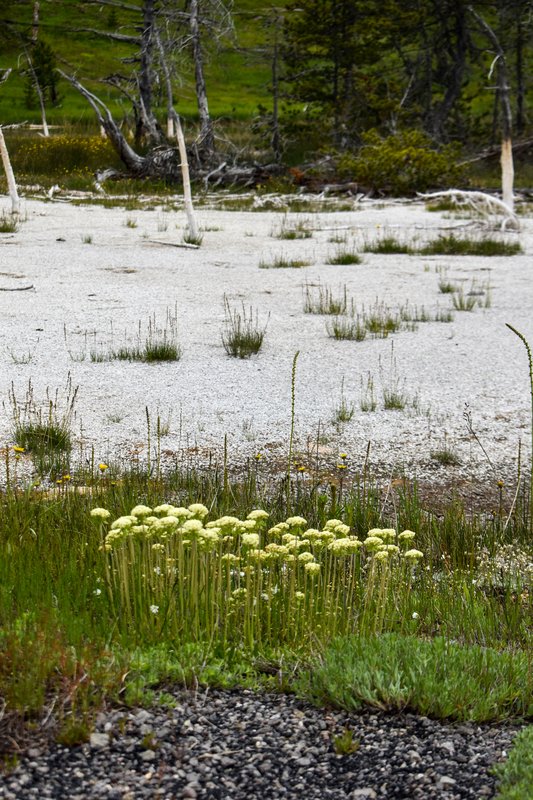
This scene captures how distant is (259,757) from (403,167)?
2609 cm

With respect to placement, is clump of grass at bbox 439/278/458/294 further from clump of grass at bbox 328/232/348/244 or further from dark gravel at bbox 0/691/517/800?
dark gravel at bbox 0/691/517/800

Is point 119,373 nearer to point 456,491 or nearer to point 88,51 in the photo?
point 456,491

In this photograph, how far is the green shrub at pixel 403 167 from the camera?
87.9 feet

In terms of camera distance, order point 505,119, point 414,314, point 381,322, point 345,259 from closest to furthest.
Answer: point 381,322 → point 414,314 → point 345,259 → point 505,119

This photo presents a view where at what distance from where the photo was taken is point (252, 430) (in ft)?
23.8

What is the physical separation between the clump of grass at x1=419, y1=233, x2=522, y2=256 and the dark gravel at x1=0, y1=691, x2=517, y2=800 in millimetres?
15106

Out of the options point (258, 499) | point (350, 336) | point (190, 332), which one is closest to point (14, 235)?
point (190, 332)

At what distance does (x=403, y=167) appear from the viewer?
1070 inches

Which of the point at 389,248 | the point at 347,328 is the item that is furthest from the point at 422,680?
the point at 389,248

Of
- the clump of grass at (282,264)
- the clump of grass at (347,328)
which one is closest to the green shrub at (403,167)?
the clump of grass at (282,264)

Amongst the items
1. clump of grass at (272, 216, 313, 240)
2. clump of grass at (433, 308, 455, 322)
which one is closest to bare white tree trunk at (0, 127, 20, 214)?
clump of grass at (272, 216, 313, 240)

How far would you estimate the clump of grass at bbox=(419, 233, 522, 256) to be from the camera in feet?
56.1

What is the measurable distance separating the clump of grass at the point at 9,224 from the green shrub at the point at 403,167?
11.8 meters

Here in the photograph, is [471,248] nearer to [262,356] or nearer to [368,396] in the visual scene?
[262,356]
